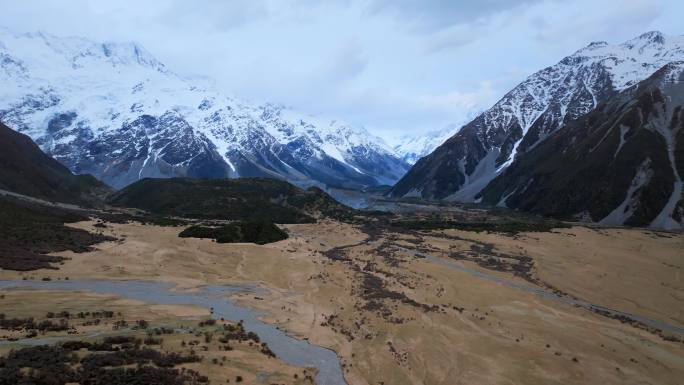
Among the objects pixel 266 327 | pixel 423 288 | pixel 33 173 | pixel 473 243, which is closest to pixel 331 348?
pixel 266 327

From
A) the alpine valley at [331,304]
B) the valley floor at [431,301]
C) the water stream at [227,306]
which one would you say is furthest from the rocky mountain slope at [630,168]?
the water stream at [227,306]

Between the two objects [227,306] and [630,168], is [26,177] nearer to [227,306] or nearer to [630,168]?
[227,306]

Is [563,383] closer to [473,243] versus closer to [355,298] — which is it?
[355,298]

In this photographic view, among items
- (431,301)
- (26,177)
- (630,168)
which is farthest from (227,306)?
(630,168)

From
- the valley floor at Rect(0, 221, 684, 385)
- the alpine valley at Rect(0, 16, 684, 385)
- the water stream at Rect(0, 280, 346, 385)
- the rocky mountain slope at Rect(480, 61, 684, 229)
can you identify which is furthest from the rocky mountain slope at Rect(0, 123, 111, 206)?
the rocky mountain slope at Rect(480, 61, 684, 229)

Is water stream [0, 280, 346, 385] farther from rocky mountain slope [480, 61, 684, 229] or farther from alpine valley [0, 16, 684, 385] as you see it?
rocky mountain slope [480, 61, 684, 229]

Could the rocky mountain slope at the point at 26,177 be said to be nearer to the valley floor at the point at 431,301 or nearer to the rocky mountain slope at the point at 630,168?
the valley floor at the point at 431,301
